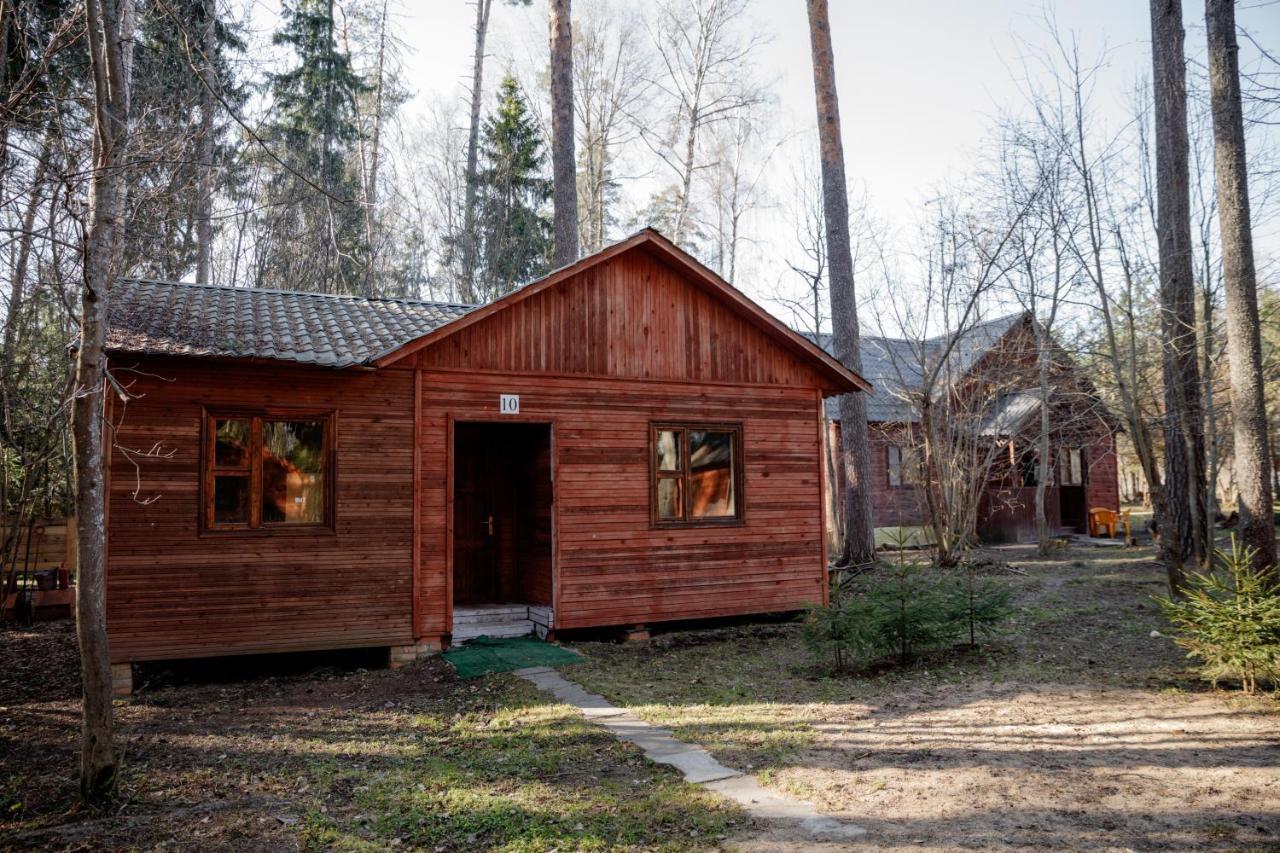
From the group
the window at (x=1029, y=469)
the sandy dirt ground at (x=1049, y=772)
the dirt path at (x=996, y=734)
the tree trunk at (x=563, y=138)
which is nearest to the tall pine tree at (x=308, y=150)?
the tree trunk at (x=563, y=138)

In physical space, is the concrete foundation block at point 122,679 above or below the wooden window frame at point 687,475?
below

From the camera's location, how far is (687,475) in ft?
35.3

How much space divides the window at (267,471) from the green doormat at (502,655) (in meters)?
2.09

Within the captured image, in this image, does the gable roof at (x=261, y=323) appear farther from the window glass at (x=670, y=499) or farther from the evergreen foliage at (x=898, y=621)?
the evergreen foliage at (x=898, y=621)

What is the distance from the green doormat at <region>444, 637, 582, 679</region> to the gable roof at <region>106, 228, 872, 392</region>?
3.33 metres

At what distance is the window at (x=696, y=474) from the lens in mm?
10594

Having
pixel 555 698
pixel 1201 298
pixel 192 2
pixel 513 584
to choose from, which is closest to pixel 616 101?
pixel 192 2

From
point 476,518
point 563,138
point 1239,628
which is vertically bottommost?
point 1239,628

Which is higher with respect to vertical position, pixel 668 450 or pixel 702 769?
pixel 668 450

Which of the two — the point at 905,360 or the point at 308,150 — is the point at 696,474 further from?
the point at 308,150

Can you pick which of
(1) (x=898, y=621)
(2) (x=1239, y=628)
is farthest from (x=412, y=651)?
(2) (x=1239, y=628)

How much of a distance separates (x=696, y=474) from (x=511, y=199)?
1639cm

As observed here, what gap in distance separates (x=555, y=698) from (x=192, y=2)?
11155 mm

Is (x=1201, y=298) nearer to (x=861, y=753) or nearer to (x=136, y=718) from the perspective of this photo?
(x=861, y=753)
